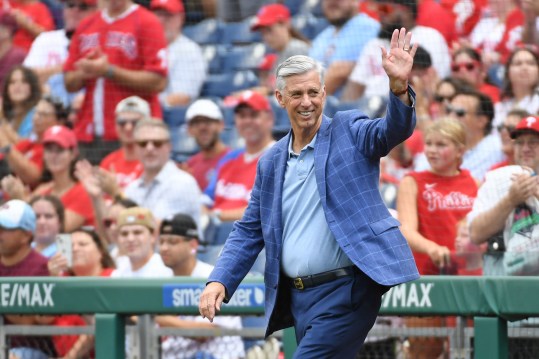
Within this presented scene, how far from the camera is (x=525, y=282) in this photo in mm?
5758

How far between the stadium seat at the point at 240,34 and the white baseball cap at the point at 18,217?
2.84 metres

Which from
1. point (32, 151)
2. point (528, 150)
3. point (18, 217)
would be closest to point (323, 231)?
point (528, 150)

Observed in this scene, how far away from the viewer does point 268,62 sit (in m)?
9.56

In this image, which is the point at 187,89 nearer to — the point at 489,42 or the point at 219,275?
the point at 489,42

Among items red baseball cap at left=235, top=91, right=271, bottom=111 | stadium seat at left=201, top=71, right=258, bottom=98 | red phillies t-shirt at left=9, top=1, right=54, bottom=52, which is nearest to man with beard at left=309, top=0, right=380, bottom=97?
red baseball cap at left=235, top=91, right=271, bottom=111

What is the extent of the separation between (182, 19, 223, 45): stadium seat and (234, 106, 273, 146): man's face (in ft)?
4.47

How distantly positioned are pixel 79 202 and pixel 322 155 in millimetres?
3924

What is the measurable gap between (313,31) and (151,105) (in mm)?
1616

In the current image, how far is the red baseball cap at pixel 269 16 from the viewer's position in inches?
370

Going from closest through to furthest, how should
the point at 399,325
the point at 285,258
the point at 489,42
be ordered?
the point at 285,258, the point at 399,325, the point at 489,42

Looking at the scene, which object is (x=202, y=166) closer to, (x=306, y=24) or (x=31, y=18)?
(x=306, y=24)

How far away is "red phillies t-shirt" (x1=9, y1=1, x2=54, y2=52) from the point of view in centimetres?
941

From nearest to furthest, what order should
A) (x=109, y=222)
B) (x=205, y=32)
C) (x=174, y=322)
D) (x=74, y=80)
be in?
(x=174, y=322)
(x=109, y=222)
(x=74, y=80)
(x=205, y=32)

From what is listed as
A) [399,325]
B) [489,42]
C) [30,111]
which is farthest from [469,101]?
[30,111]
